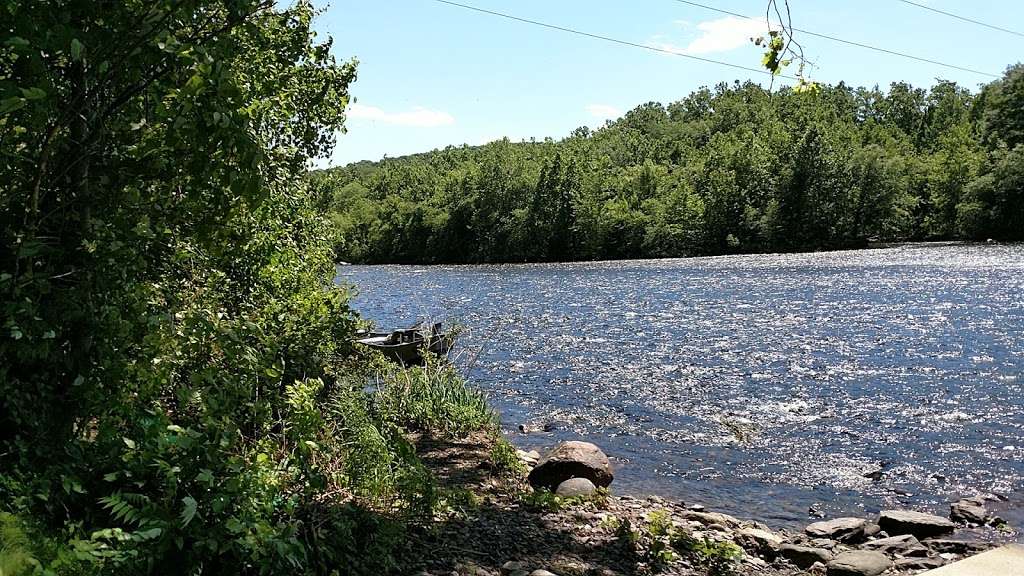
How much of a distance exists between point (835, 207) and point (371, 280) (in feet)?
150

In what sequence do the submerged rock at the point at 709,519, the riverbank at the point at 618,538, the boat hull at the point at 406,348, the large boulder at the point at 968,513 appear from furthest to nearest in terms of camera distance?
the boat hull at the point at 406,348 → the large boulder at the point at 968,513 → the submerged rock at the point at 709,519 → the riverbank at the point at 618,538

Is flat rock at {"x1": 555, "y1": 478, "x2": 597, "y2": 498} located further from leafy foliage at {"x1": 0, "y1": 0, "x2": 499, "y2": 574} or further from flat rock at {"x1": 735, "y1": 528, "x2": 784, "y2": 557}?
leafy foliage at {"x1": 0, "y1": 0, "x2": 499, "y2": 574}

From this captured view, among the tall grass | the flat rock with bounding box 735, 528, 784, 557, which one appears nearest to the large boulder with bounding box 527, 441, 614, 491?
the tall grass

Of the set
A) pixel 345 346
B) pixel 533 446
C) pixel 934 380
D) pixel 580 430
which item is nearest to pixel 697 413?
pixel 580 430

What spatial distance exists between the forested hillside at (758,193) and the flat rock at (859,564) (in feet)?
186

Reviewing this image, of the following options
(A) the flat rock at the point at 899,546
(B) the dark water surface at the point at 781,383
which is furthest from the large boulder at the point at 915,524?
(B) the dark water surface at the point at 781,383

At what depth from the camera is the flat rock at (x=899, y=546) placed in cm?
860

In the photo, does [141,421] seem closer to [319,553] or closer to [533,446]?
[319,553]

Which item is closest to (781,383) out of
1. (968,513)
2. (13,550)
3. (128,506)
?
(968,513)

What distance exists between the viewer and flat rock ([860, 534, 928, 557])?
860 cm

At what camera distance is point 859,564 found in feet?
25.0

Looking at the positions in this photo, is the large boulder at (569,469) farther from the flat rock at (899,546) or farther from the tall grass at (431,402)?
the flat rock at (899,546)

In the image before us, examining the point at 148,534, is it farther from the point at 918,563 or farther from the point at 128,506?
the point at 918,563

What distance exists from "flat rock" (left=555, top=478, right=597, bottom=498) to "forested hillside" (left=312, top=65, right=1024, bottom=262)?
5493cm
